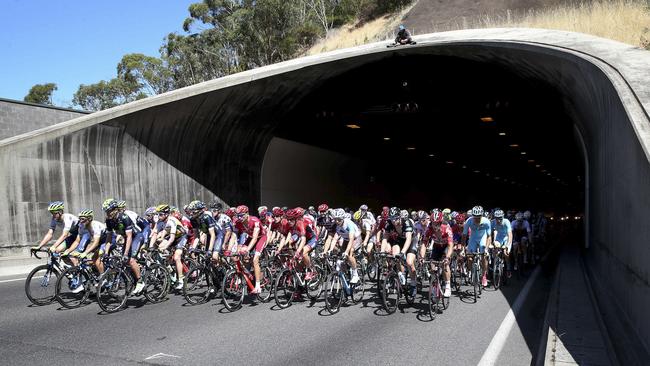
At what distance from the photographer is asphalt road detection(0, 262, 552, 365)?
6.30 meters

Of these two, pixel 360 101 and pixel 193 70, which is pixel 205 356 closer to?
pixel 360 101

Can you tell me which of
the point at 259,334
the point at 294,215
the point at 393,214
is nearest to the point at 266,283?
the point at 294,215

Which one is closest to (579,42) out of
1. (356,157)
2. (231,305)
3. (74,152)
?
(231,305)

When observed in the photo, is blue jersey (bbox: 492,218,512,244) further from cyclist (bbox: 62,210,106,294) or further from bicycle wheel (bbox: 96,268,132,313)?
cyclist (bbox: 62,210,106,294)

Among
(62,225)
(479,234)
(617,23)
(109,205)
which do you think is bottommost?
(479,234)

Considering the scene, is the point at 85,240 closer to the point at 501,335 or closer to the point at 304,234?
the point at 304,234

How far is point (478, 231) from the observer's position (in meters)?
11.6

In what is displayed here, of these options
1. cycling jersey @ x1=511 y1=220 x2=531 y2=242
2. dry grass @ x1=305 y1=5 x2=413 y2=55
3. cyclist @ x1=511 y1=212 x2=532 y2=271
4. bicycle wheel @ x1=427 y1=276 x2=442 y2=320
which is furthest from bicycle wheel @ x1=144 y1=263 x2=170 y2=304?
dry grass @ x1=305 y1=5 x2=413 y2=55

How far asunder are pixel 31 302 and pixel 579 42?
1417 cm

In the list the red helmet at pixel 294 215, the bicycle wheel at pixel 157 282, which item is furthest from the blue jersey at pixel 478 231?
the bicycle wheel at pixel 157 282

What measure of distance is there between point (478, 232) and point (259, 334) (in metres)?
6.21

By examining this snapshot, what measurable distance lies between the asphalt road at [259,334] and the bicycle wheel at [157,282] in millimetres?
237

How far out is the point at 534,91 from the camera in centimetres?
1998

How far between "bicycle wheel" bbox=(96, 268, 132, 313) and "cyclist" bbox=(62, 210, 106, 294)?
2.43 feet
